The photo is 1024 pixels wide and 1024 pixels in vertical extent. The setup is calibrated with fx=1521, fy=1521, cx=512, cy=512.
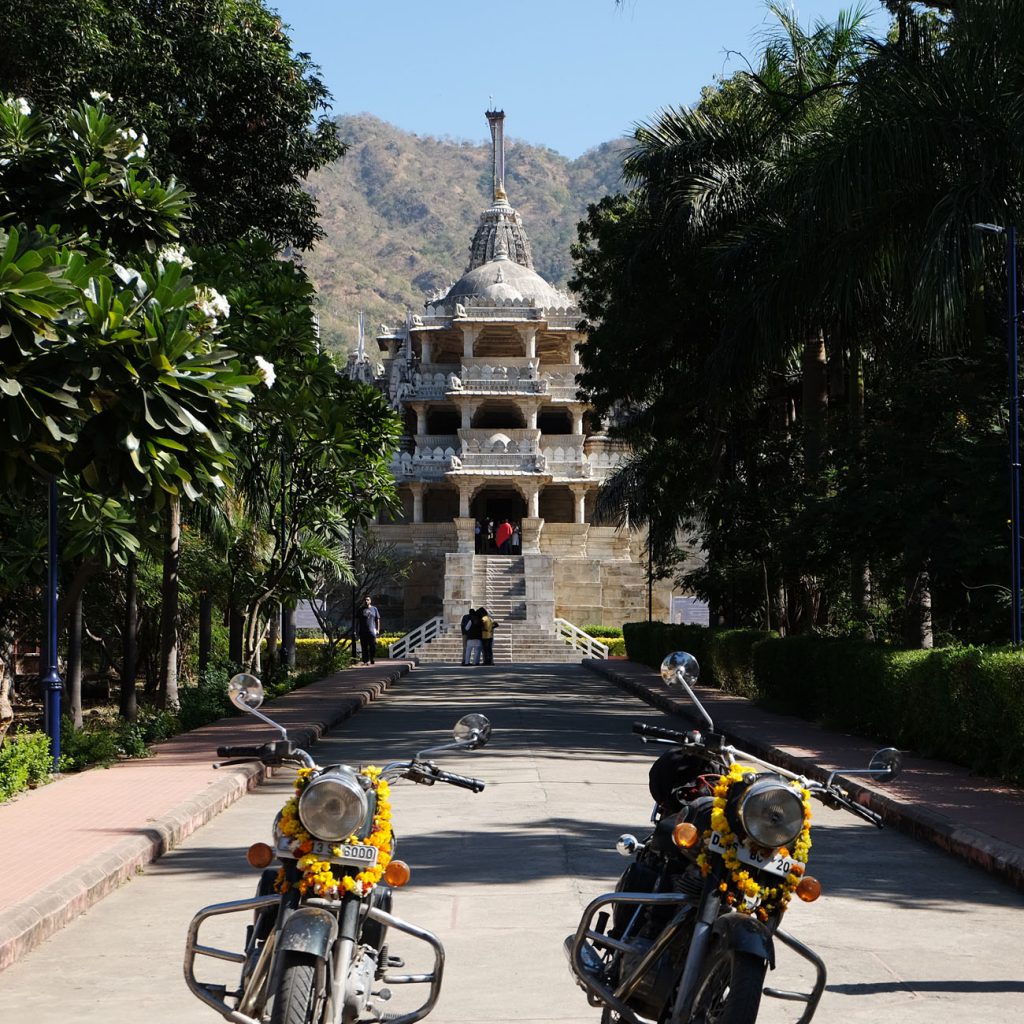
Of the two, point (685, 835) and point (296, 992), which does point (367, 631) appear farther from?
point (296, 992)

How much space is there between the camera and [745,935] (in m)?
4.39

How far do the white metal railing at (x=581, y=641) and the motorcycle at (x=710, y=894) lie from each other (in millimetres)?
40256

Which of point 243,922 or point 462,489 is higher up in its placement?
point 462,489

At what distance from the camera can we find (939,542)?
1667 cm

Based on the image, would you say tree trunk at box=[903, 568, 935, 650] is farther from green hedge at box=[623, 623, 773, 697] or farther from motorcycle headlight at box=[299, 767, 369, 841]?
motorcycle headlight at box=[299, 767, 369, 841]

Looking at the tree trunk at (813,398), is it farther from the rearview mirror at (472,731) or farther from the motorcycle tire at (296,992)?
the motorcycle tire at (296,992)

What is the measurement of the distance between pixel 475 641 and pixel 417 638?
24.1 feet

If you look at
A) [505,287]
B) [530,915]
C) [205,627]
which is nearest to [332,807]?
[530,915]

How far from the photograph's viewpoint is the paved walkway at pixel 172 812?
25.6 feet

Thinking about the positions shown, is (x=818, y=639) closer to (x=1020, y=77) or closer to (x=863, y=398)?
(x=863, y=398)

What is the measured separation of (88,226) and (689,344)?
51.0ft

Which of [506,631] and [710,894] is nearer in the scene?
[710,894]

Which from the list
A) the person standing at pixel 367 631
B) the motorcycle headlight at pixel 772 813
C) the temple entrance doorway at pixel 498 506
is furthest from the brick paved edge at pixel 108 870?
the temple entrance doorway at pixel 498 506

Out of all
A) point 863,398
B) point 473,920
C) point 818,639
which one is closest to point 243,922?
point 473,920
